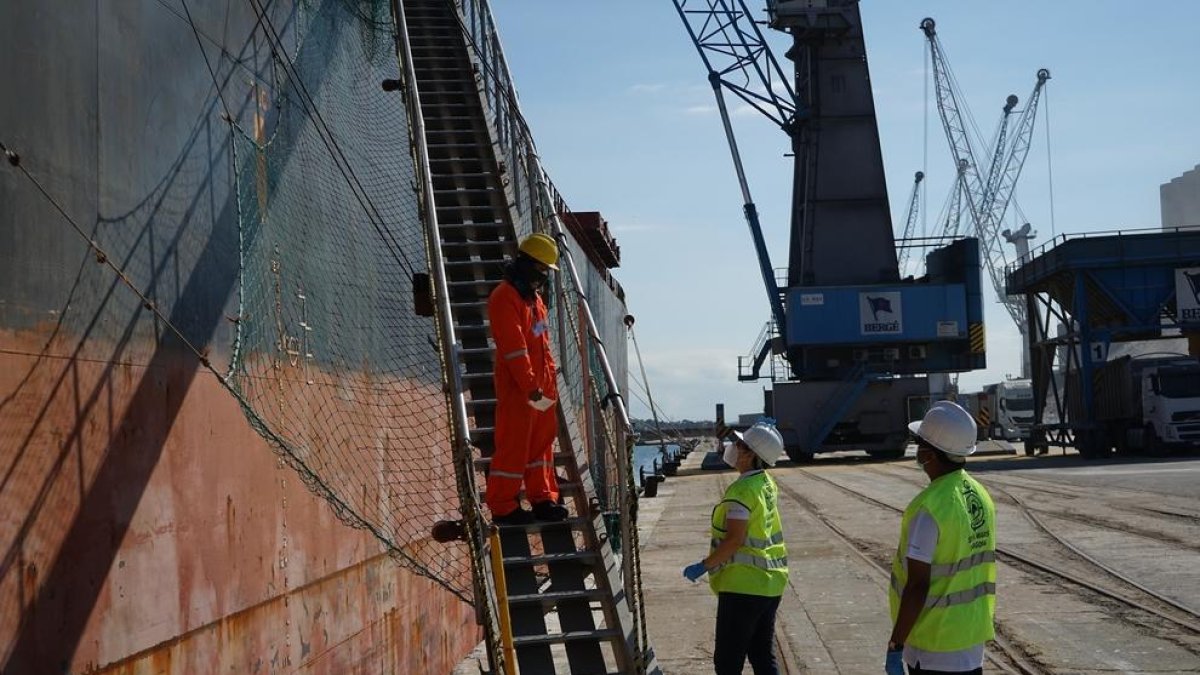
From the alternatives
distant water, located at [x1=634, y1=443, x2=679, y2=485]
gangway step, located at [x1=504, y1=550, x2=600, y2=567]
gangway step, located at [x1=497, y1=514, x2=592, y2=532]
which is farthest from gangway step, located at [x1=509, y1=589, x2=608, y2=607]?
distant water, located at [x1=634, y1=443, x2=679, y2=485]

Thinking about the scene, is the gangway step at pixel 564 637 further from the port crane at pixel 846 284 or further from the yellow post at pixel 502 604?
the port crane at pixel 846 284

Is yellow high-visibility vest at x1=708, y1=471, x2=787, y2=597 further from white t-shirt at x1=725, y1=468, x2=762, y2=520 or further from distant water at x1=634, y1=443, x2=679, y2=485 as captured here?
distant water at x1=634, y1=443, x2=679, y2=485

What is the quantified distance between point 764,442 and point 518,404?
135 cm

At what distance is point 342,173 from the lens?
421 inches

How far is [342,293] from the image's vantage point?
1030cm

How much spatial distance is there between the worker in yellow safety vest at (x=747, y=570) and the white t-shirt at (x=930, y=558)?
5.56 ft

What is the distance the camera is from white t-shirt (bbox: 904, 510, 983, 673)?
17.0 feet

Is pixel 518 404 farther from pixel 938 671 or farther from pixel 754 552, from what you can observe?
pixel 938 671

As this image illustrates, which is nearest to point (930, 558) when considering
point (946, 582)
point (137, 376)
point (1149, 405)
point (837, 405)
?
point (946, 582)

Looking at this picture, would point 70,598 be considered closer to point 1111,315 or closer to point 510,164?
point 510,164

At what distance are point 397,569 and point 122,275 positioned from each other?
5339mm

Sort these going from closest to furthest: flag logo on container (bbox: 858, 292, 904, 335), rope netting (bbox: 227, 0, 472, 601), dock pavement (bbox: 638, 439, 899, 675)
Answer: rope netting (bbox: 227, 0, 472, 601), dock pavement (bbox: 638, 439, 899, 675), flag logo on container (bbox: 858, 292, 904, 335)

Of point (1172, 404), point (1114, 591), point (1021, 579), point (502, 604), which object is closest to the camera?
point (502, 604)

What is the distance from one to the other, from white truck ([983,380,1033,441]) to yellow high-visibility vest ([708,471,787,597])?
45994 millimetres
